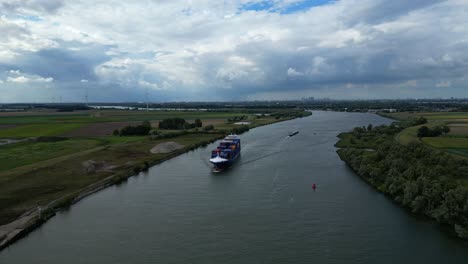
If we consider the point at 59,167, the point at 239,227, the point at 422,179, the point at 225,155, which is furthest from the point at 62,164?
the point at 422,179

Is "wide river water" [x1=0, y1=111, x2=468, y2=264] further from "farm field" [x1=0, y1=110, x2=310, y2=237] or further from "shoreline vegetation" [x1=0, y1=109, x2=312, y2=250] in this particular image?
"farm field" [x1=0, y1=110, x2=310, y2=237]

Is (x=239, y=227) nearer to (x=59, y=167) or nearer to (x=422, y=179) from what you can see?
(x=422, y=179)

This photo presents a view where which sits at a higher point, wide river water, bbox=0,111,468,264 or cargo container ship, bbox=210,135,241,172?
cargo container ship, bbox=210,135,241,172

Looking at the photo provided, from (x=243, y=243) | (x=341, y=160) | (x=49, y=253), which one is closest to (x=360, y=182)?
(x=341, y=160)

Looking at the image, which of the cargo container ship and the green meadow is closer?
the green meadow

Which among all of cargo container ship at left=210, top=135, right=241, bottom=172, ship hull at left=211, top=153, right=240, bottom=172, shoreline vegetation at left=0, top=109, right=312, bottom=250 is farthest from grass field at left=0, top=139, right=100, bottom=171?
ship hull at left=211, top=153, right=240, bottom=172

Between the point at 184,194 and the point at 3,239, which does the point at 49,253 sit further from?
the point at 184,194

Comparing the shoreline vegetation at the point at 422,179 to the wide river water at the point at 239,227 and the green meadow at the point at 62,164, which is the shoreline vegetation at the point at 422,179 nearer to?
the wide river water at the point at 239,227

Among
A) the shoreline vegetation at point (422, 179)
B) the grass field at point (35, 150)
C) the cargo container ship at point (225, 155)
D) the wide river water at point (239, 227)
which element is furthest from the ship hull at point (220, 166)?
the grass field at point (35, 150)
